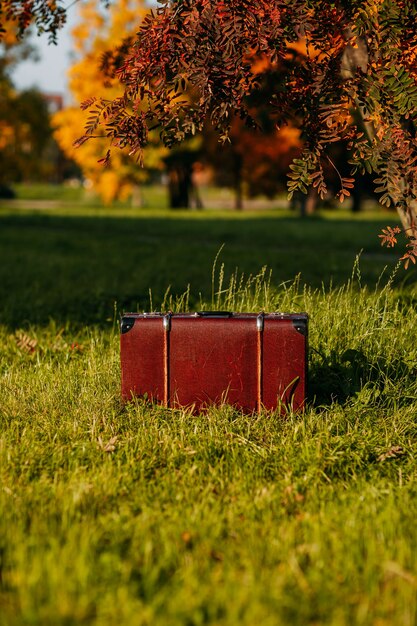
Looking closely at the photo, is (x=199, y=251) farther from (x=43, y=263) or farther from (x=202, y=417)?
(x=202, y=417)

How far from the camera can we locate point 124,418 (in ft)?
15.4

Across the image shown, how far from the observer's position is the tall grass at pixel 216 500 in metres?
2.70

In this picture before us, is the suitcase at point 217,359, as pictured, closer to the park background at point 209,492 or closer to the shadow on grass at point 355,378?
the park background at point 209,492

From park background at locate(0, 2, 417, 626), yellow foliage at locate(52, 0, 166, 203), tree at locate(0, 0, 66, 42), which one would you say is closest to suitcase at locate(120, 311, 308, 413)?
park background at locate(0, 2, 417, 626)

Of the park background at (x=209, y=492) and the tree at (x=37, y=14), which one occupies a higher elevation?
the tree at (x=37, y=14)

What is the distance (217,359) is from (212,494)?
1.15 m

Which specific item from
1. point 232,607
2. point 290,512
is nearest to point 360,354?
point 290,512

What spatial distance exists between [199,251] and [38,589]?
42.8 feet

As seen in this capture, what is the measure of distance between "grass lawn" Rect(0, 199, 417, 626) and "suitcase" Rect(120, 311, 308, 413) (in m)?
0.13

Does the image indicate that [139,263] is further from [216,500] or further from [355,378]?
[216,500]

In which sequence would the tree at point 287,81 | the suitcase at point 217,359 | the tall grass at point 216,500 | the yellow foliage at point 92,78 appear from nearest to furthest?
the tall grass at point 216,500
the tree at point 287,81
the suitcase at point 217,359
the yellow foliage at point 92,78

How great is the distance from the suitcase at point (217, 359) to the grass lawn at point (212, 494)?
125 mm

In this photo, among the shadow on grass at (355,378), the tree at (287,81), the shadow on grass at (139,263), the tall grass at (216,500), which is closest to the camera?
the tall grass at (216,500)

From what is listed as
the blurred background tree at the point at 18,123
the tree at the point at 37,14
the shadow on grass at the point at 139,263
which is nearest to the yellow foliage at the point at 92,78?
the blurred background tree at the point at 18,123
